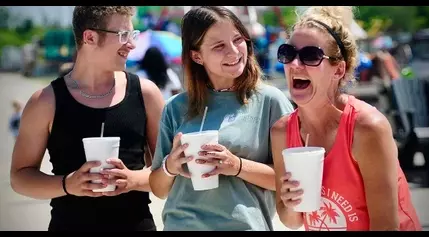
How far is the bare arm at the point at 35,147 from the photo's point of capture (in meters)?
3.02

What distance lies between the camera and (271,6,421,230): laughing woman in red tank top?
96.1 inches

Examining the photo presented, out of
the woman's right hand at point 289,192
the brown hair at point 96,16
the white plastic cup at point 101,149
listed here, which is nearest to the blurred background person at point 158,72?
the brown hair at point 96,16

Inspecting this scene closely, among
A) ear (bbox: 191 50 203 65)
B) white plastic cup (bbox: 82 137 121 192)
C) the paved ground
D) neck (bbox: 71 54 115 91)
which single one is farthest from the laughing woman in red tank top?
the paved ground

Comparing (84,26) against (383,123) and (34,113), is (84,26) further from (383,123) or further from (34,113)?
(383,123)

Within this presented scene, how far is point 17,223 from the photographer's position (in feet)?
21.2

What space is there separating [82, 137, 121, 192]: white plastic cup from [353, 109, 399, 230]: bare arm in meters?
0.94

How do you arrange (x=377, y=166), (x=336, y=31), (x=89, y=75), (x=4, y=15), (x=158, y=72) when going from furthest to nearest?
(x=4, y=15)
(x=158, y=72)
(x=89, y=75)
(x=336, y=31)
(x=377, y=166)

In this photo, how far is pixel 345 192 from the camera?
2484mm

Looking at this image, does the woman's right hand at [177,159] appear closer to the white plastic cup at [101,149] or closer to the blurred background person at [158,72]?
the white plastic cup at [101,149]

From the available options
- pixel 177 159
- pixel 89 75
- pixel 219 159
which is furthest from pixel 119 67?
pixel 219 159

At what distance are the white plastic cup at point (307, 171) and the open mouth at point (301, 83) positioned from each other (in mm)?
233

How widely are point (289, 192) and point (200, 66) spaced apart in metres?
0.74

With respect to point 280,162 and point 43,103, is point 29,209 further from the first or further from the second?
point 280,162

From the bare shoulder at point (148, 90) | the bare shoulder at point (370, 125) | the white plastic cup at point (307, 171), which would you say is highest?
the bare shoulder at point (148, 90)
